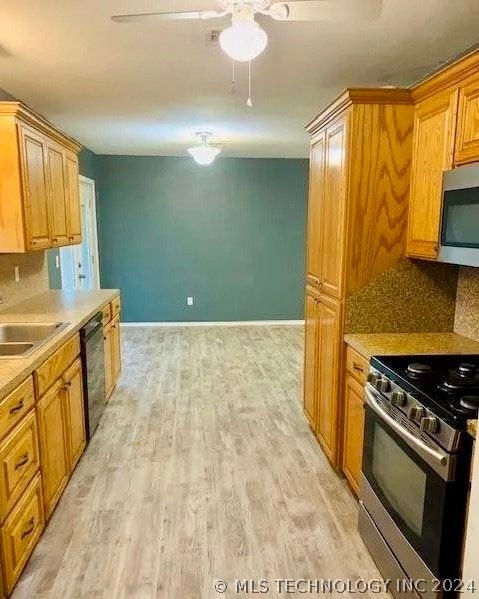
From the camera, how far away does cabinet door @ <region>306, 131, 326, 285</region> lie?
9.36 ft

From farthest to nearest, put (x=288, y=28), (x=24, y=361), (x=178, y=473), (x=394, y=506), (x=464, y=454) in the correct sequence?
(x=178, y=473) < (x=288, y=28) < (x=24, y=361) < (x=394, y=506) < (x=464, y=454)

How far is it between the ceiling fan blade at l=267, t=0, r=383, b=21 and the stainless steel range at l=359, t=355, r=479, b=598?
142 cm

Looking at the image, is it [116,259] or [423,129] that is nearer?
[423,129]

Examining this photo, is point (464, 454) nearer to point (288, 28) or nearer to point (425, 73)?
point (288, 28)

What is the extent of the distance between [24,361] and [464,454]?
72.4 inches

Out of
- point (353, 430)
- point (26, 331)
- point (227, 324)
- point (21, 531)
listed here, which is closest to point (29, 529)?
point (21, 531)

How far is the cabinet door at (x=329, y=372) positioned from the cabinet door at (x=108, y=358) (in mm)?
1773

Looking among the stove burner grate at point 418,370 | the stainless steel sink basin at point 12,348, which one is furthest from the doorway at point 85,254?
the stove burner grate at point 418,370

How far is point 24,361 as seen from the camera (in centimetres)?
201

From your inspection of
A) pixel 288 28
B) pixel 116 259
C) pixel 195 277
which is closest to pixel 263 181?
pixel 195 277

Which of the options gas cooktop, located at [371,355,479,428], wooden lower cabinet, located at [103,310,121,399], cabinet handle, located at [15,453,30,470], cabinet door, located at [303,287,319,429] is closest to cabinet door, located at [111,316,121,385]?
wooden lower cabinet, located at [103,310,121,399]

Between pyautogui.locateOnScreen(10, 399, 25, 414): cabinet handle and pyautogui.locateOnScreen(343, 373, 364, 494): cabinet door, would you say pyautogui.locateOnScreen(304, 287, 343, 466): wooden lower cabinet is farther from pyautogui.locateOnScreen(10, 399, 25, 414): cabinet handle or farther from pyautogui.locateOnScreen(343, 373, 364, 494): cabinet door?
pyautogui.locateOnScreen(10, 399, 25, 414): cabinet handle

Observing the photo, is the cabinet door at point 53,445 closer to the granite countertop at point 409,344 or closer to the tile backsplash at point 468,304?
the granite countertop at point 409,344

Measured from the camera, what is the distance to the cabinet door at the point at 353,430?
2.29 m
